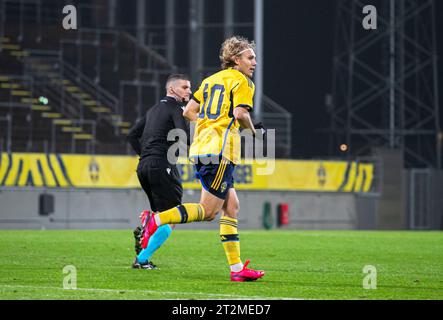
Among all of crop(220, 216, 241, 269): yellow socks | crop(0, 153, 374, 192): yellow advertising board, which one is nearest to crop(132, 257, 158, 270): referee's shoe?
crop(220, 216, 241, 269): yellow socks

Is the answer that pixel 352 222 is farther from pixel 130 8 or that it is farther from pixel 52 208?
pixel 130 8

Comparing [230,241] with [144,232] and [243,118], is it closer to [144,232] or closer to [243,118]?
[243,118]

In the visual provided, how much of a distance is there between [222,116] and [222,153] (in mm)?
367

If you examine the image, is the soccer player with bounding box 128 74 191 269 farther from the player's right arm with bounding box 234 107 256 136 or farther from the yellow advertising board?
the yellow advertising board

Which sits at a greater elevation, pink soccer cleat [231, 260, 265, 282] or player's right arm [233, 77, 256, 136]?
player's right arm [233, 77, 256, 136]

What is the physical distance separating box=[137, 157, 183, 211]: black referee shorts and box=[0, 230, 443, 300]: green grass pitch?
717 mm

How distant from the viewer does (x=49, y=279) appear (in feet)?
33.7

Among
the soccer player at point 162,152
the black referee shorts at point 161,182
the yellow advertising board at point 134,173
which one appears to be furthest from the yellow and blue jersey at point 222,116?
the yellow advertising board at point 134,173

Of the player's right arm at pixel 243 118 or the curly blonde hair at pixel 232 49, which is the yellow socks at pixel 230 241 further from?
the curly blonde hair at pixel 232 49

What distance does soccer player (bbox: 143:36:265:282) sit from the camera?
407 inches

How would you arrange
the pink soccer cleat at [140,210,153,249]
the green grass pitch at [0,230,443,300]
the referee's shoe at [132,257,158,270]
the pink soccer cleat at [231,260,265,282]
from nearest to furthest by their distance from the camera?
the green grass pitch at [0,230,443,300] → the pink soccer cleat at [231,260,265,282] → the pink soccer cleat at [140,210,153,249] → the referee's shoe at [132,257,158,270]

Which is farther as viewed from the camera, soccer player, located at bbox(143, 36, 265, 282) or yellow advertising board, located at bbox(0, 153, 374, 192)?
yellow advertising board, located at bbox(0, 153, 374, 192)

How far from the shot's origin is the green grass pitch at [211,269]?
907 centimetres

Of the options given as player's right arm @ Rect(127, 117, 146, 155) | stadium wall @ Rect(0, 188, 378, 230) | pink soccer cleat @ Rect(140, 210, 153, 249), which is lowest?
stadium wall @ Rect(0, 188, 378, 230)
